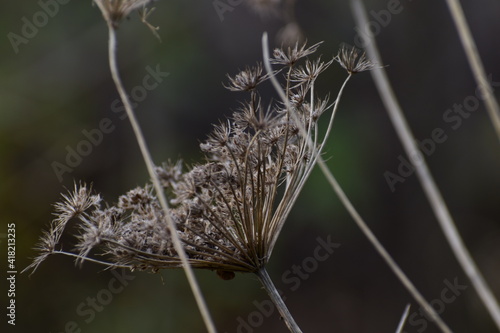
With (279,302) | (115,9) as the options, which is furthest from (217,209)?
(115,9)

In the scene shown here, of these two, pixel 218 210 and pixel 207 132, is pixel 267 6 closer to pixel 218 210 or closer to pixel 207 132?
pixel 218 210

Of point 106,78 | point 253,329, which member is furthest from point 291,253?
point 106,78

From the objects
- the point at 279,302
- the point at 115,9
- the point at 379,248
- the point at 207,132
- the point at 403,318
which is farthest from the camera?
the point at 207,132

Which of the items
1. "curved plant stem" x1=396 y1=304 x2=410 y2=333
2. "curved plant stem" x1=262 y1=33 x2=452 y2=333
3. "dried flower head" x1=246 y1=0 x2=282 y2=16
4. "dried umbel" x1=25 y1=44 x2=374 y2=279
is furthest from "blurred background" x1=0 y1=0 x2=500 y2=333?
"curved plant stem" x1=262 y1=33 x2=452 y2=333

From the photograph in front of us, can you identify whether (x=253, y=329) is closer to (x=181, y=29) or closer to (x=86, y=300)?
(x=86, y=300)

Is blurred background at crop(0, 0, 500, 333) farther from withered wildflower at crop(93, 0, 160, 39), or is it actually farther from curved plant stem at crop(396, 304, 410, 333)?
withered wildflower at crop(93, 0, 160, 39)

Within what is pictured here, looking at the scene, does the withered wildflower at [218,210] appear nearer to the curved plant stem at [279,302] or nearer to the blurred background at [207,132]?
the curved plant stem at [279,302]
